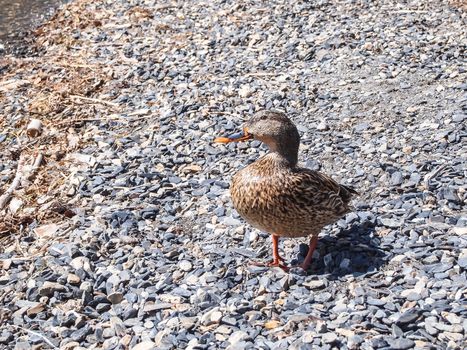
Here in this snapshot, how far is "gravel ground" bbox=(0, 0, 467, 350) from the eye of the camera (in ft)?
14.0

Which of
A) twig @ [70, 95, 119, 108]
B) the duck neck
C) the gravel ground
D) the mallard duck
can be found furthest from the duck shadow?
twig @ [70, 95, 119, 108]

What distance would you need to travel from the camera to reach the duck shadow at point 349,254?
4.62 metres

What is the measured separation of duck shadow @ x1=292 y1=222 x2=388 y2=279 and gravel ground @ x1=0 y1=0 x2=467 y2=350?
0.01 meters

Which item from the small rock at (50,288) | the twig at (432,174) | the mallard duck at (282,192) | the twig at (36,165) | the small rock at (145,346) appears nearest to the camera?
the small rock at (145,346)

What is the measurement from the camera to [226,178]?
6.06 metres

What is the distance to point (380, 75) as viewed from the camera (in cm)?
750

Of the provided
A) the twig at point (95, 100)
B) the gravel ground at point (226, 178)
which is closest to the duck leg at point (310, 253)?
the gravel ground at point (226, 178)

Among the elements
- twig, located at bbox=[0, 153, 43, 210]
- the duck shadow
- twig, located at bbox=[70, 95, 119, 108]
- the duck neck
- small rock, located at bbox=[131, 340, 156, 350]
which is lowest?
small rock, located at bbox=[131, 340, 156, 350]

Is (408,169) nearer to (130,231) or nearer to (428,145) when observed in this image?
(428,145)

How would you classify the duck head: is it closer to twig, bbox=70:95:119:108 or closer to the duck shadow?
the duck shadow

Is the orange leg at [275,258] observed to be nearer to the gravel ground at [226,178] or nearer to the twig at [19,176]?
the gravel ground at [226,178]

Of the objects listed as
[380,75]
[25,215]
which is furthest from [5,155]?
[380,75]

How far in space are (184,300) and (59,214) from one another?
1.74m

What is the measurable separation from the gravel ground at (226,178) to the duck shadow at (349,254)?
0.05 ft
